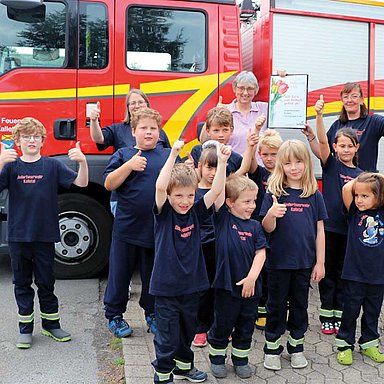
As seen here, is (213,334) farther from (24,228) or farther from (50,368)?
(24,228)

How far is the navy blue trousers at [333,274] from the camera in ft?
13.7

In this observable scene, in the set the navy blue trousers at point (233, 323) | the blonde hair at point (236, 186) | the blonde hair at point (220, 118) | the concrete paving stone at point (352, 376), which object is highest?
the blonde hair at point (220, 118)

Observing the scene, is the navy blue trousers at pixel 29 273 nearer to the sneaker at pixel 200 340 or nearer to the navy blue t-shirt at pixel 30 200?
the navy blue t-shirt at pixel 30 200

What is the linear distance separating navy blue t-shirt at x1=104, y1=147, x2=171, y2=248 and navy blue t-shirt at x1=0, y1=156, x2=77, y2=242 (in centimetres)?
46

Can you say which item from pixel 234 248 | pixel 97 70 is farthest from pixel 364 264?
pixel 97 70

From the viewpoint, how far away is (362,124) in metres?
4.45

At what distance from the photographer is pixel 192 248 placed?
3201 millimetres

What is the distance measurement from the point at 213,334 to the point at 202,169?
1.06 meters

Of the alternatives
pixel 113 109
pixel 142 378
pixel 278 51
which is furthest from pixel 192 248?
pixel 278 51

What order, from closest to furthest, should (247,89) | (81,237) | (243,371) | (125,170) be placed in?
(243,371) < (125,170) < (247,89) < (81,237)

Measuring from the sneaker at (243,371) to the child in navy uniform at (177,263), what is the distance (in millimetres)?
461

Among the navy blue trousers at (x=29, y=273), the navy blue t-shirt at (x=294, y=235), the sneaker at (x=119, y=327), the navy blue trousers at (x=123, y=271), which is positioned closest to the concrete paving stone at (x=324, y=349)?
the navy blue t-shirt at (x=294, y=235)

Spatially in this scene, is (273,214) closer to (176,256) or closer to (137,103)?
(176,256)

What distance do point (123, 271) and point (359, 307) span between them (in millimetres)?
1690
